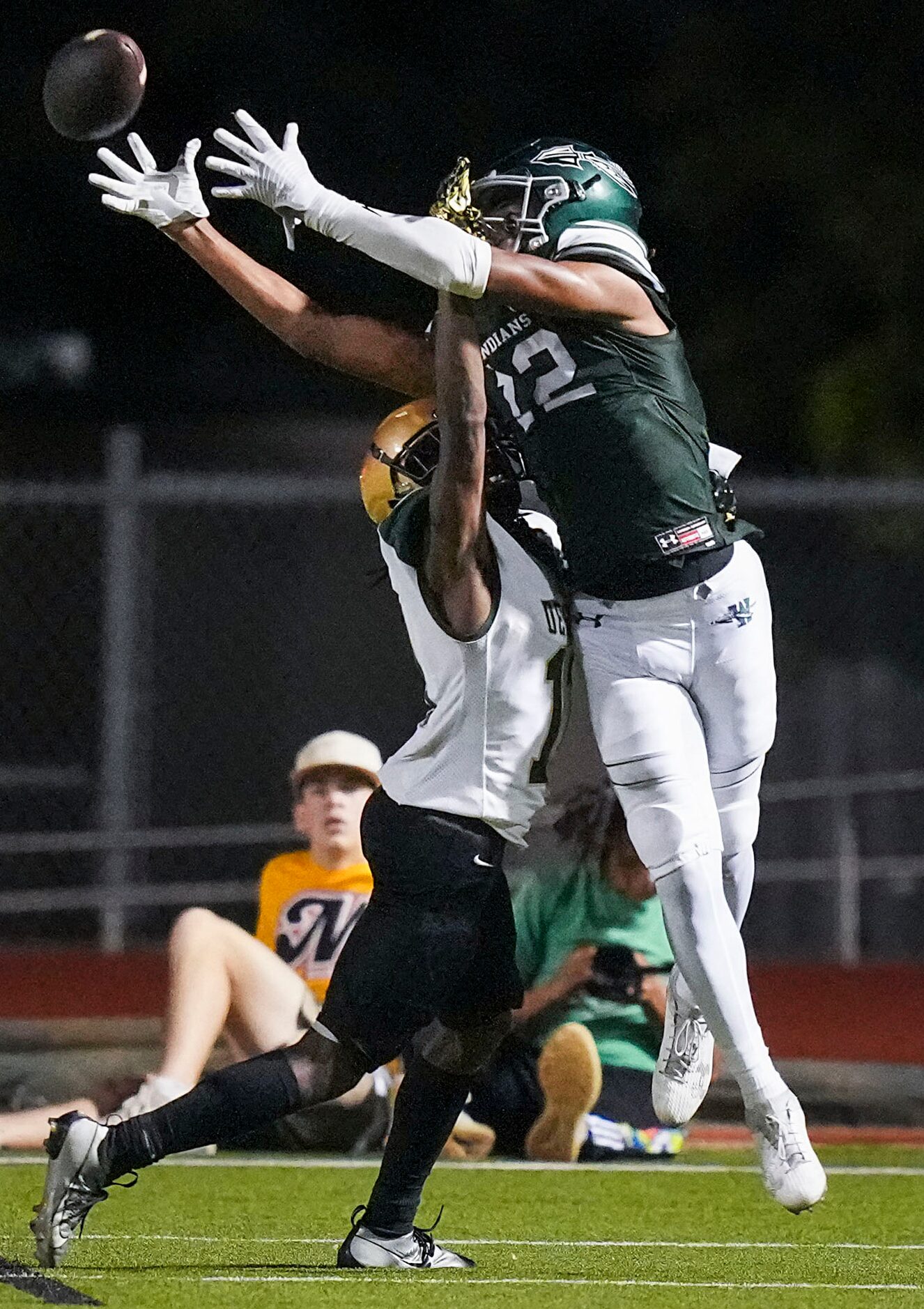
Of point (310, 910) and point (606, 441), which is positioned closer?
point (606, 441)

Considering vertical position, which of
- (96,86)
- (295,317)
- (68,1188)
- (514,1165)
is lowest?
(514,1165)

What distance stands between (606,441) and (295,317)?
0.88 meters

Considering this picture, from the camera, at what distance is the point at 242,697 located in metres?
13.2

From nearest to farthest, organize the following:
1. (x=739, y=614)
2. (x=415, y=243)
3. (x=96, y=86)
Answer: (x=415, y=243)
(x=739, y=614)
(x=96, y=86)

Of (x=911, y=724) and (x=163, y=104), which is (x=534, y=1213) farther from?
(x=163, y=104)

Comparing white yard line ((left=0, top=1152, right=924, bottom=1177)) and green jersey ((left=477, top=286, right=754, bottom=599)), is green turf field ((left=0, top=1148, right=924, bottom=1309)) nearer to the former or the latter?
white yard line ((left=0, top=1152, right=924, bottom=1177))

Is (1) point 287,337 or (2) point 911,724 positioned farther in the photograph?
(2) point 911,724

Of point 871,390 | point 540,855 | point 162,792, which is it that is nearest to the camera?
point 540,855

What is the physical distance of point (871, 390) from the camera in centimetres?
1485

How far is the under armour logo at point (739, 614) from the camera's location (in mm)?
5297

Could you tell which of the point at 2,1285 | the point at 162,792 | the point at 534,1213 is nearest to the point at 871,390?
the point at 162,792

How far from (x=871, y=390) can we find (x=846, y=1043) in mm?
5864

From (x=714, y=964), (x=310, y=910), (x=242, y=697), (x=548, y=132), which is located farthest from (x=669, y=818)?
(x=548, y=132)

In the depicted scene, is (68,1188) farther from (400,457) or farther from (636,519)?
(636,519)
